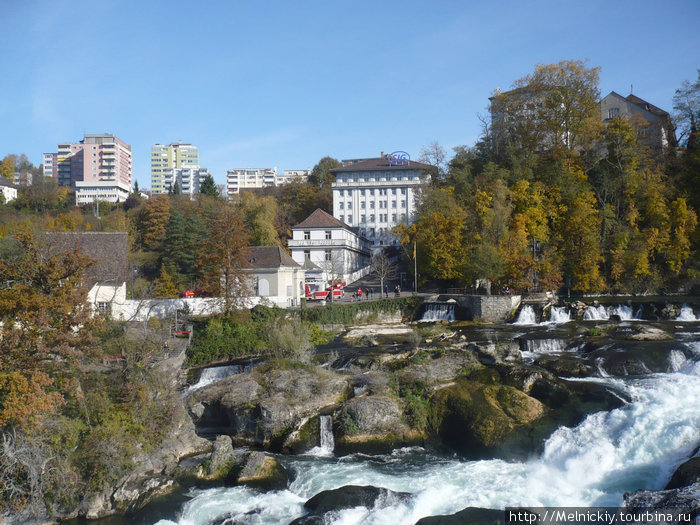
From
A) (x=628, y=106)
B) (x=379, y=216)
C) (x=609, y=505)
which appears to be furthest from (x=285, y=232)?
(x=609, y=505)

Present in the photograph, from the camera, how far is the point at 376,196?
7969 cm

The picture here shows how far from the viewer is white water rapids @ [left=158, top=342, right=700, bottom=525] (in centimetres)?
1315

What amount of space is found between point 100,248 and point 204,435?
66.9ft

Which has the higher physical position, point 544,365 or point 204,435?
point 544,365

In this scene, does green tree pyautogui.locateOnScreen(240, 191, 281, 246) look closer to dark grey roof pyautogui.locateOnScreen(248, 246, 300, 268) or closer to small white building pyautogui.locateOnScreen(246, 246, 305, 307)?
dark grey roof pyautogui.locateOnScreen(248, 246, 300, 268)

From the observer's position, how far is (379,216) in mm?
80125

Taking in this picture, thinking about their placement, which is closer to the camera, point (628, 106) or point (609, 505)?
point (609, 505)

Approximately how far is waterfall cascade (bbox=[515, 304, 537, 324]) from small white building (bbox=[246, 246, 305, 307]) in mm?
17674

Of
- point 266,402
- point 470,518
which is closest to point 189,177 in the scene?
point 266,402

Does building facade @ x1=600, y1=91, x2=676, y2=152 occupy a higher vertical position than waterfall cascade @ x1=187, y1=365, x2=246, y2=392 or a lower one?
higher

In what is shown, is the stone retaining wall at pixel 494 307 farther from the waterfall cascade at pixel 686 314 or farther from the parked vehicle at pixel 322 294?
the parked vehicle at pixel 322 294

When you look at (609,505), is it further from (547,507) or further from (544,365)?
(544,365)

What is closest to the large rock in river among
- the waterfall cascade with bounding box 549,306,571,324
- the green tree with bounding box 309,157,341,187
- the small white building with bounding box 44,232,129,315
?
the waterfall cascade with bounding box 549,306,571,324

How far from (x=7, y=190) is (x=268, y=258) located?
234ft
